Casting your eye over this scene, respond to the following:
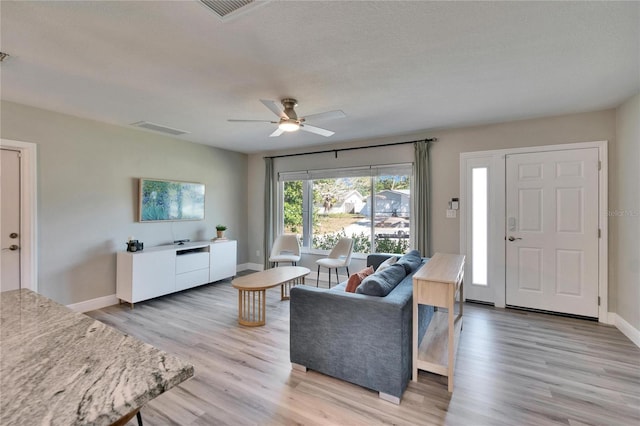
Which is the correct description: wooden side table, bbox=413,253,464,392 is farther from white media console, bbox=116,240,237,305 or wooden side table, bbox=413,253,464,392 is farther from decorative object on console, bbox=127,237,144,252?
decorative object on console, bbox=127,237,144,252

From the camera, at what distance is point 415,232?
4469 millimetres

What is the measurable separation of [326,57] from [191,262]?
371cm

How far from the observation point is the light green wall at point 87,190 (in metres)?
3.48

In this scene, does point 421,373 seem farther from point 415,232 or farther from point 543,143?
point 543,143

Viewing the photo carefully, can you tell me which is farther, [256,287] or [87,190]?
[87,190]

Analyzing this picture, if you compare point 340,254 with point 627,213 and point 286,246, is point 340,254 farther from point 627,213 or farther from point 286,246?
point 627,213

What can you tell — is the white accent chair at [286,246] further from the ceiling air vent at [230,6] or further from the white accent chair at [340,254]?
the ceiling air vent at [230,6]

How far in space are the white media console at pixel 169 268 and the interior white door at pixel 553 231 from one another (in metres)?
4.52

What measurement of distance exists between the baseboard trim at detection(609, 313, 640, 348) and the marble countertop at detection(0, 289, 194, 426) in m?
4.20

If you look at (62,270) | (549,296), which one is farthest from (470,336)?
(62,270)

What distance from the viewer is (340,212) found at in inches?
209

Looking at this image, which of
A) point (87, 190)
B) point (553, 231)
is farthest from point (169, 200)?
point (553, 231)

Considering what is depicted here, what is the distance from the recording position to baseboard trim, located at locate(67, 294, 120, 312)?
148 inches

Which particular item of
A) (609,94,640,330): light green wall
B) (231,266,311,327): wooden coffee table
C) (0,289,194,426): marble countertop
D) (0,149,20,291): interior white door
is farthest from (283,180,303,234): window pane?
(0,289,194,426): marble countertop
